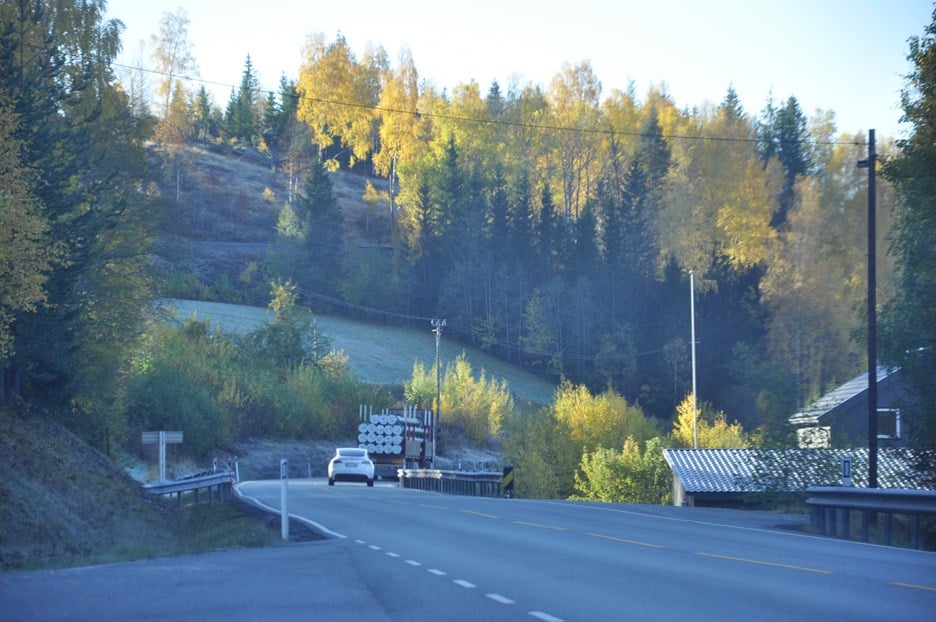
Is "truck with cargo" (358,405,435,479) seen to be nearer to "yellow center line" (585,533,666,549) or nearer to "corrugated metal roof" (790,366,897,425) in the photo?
"corrugated metal roof" (790,366,897,425)

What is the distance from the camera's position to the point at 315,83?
109 metres

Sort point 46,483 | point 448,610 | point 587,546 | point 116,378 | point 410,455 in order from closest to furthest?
point 448,610
point 587,546
point 46,483
point 116,378
point 410,455

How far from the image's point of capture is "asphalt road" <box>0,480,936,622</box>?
10.7 metres

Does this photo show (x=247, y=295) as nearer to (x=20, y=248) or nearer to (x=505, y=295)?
(x=505, y=295)

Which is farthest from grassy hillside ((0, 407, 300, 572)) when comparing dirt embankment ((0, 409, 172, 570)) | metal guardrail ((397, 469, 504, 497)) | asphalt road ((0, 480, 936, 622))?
metal guardrail ((397, 469, 504, 497))

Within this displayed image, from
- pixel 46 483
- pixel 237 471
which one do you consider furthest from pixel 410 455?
pixel 46 483

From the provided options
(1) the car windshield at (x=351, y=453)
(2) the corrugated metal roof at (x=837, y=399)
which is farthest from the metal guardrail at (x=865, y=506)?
(1) the car windshield at (x=351, y=453)

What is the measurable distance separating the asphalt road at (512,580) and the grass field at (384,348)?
6602 cm

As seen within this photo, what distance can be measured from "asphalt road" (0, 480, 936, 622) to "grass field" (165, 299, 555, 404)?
217ft

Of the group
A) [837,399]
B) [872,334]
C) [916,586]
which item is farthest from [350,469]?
[916,586]

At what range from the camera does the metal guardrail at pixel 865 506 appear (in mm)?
18250

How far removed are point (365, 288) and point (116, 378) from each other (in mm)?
62938

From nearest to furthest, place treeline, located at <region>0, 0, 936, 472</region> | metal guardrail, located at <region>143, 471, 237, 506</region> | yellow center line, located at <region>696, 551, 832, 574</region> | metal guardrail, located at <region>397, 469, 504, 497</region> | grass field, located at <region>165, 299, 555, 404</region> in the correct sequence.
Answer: yellow center line, located at <region>696, 551, 832, 574</region> → metal guardrail, located at <region>143, 471, 237, 506</region> → metal guardrail, located at <region>397, 469, 504, 497</region> → treeline, located at <region>0, 0, 936, 472</region> → grass field, located at <region>165, 299, 555, 404</region>

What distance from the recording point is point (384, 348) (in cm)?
9319
